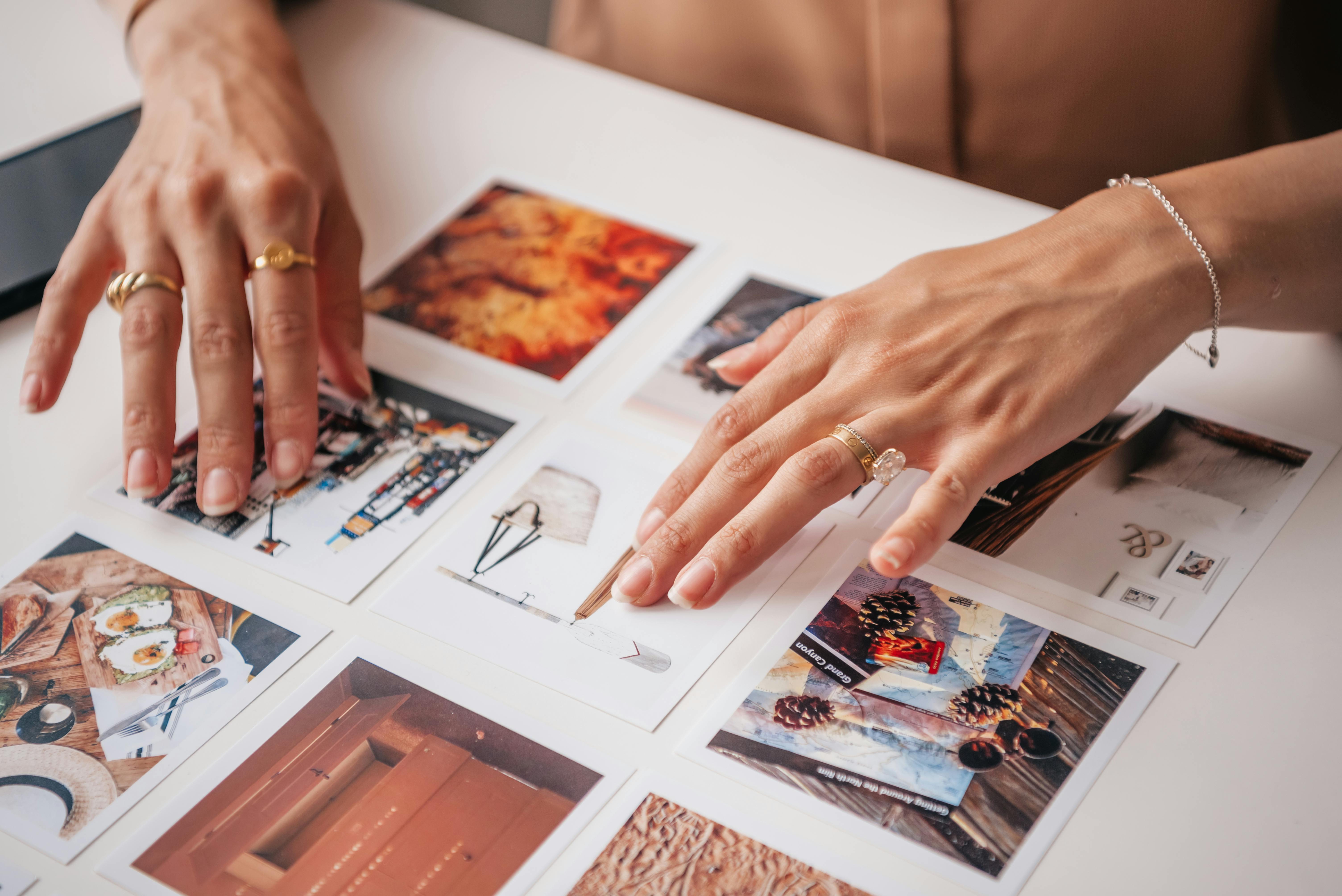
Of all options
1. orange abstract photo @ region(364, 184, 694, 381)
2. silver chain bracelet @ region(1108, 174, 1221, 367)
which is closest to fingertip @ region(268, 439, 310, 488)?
orange abstract photo @ region(364, 184, 694, 381)

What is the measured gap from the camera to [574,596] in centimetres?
84

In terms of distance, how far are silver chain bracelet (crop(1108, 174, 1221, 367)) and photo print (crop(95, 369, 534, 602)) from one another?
63cm

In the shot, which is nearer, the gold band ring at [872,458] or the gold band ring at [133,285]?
the gold band ring at [872,458]

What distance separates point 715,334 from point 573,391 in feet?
0.55

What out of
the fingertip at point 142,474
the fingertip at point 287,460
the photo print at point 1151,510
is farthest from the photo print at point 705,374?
the fingertip at point 142,474

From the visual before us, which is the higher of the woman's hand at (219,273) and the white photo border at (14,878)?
the woman's hand at (219,273)

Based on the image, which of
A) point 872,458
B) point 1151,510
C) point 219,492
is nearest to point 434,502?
Answer: point 219,492

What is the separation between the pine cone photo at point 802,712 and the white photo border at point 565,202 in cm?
41

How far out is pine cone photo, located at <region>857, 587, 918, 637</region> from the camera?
798 mm

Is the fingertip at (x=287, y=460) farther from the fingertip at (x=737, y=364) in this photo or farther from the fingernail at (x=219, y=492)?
the fingertip at (x=737, y=364)

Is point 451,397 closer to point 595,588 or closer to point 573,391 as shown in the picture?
point 573,391

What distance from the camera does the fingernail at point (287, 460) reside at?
0.93 meters

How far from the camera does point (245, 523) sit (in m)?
0.91

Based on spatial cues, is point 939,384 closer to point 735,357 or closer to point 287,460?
point 735,357
